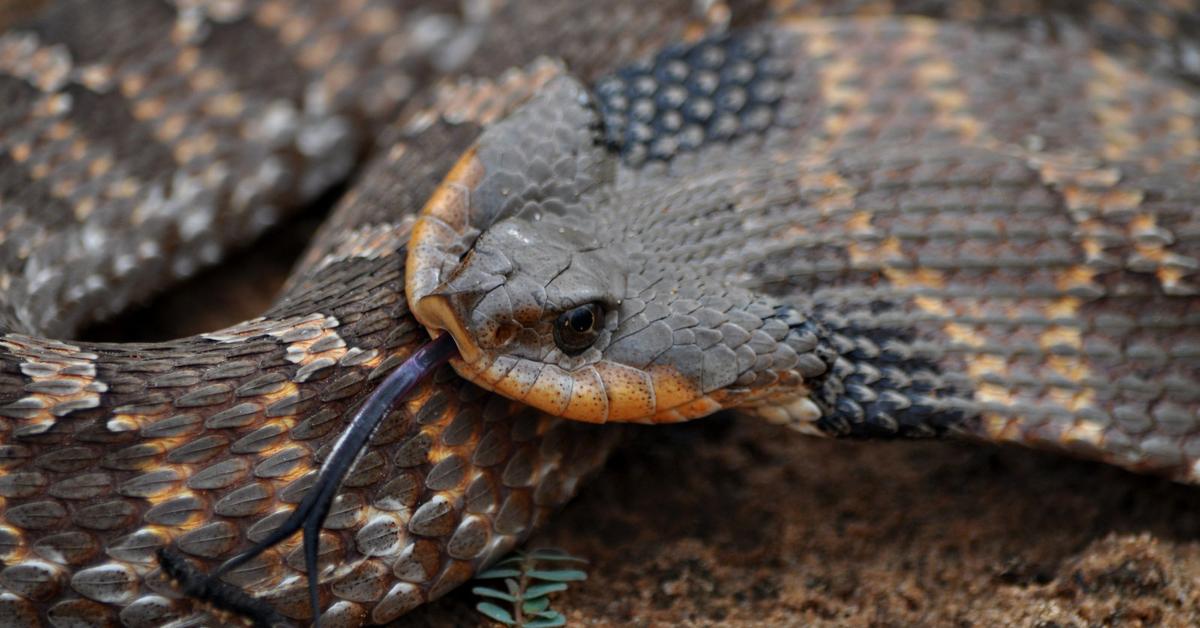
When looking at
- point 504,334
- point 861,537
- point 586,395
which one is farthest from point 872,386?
point 504,334

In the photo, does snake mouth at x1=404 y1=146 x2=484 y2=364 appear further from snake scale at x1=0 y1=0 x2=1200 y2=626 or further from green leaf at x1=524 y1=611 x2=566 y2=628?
green leaf at x1=524 y1=611 x2=566 y2=628

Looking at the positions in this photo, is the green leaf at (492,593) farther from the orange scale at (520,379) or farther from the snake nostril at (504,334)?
the snake nostril at (504,334)

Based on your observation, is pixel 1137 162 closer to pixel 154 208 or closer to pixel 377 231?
pixel 377 231

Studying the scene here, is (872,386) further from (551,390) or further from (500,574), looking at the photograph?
(500,574)

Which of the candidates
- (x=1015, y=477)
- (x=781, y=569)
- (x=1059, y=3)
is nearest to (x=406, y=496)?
(x=781, y=569)

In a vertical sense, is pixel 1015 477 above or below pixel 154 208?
below

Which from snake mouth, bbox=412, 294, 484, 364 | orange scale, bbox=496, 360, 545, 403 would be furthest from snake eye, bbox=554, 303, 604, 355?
snake mouth, bbox=412, 294, 484, 364
